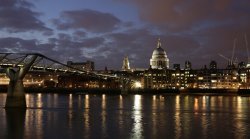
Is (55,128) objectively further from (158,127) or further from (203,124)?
(203,124)

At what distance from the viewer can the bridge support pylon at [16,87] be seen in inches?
2862

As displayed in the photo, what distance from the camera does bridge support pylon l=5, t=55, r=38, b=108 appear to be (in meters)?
72.7

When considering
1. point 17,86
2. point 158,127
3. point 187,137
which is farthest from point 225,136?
point 17,86

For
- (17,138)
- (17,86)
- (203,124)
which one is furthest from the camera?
(17,86)

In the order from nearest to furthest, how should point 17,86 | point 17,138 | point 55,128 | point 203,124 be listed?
point 17,138
point 55,128
point 203,124
point 17,86

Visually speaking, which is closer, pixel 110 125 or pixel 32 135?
pixel 32 135

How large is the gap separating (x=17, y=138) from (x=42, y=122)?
45.4ft

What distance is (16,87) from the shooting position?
72.4 metres

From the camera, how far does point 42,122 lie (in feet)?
180

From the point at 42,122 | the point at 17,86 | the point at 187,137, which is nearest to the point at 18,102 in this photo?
the point at 17,86

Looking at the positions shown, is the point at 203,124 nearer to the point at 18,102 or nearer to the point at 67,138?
the point at 67,138

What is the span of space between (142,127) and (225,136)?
9.91 meters

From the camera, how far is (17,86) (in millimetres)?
72438

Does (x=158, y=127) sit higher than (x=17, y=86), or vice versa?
(x=17, y=86)
